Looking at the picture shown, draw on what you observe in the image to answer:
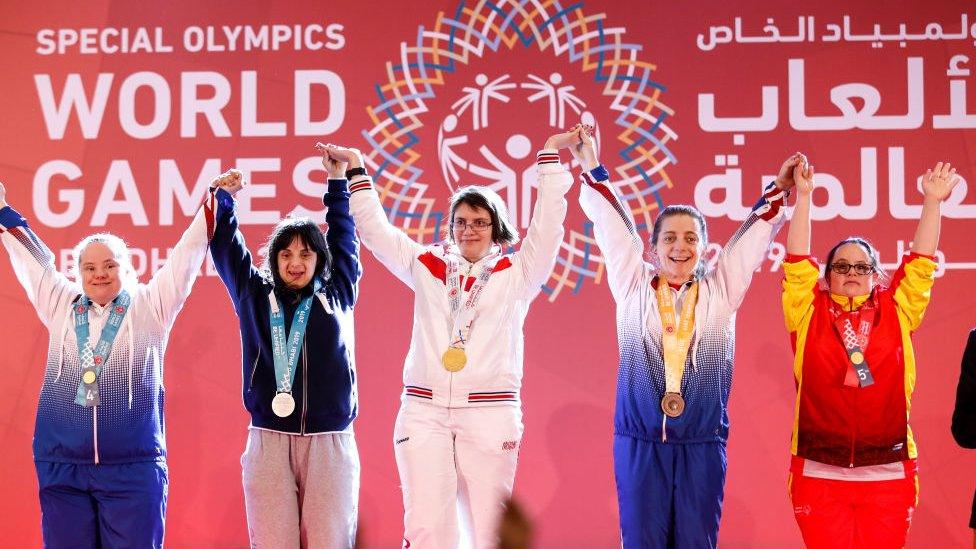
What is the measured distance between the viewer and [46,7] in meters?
4.84

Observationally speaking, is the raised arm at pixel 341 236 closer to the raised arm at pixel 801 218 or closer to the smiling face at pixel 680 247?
the smiling face at pixel 680 247

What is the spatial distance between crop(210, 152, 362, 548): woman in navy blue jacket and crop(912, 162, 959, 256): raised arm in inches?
76.2

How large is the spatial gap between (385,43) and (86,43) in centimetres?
141

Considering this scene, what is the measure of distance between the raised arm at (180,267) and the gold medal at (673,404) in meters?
1.65

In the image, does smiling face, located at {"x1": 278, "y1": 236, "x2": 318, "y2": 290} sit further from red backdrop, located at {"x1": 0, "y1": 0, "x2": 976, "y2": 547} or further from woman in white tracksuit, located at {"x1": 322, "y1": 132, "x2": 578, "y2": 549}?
red backdrop, located at {"x1": 0, "y1": 0, "x2": 976, "y2": 547}

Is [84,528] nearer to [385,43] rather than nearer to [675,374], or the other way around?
[675,374]

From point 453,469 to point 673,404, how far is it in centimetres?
74

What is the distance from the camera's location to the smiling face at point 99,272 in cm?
347

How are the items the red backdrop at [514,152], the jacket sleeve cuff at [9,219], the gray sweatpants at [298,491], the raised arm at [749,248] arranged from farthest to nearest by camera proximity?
the red backdrop at [514,152], the jacket sleeve cuff at [9,219], the raised arm at [749,248], the gray sweatpants at [298,491]

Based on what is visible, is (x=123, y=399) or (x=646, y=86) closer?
(x=123, y=399)

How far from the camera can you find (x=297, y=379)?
3342 millimetres

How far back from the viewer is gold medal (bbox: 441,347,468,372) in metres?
3.31

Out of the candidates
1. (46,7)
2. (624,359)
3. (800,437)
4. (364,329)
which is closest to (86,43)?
(46,7)

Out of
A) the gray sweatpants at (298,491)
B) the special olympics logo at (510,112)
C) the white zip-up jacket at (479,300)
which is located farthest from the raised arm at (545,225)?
the special olympics logo at (510,112)
